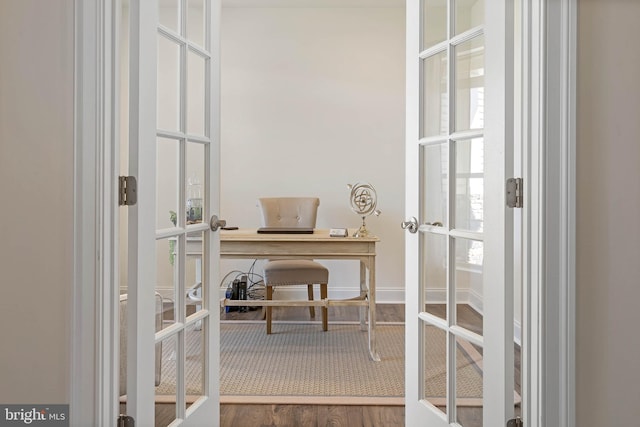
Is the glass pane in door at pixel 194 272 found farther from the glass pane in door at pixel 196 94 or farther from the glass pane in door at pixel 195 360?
the glass pane in door at pixel 196 94

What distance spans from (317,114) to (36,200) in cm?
379

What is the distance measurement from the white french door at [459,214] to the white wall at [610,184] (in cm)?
22

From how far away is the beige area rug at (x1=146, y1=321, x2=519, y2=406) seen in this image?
1913mm

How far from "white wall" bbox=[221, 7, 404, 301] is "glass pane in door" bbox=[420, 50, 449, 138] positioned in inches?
117

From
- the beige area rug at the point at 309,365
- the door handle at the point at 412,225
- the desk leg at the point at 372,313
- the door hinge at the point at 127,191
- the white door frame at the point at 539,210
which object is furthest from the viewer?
the desk leg at the point at 372,313

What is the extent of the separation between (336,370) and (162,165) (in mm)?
1827

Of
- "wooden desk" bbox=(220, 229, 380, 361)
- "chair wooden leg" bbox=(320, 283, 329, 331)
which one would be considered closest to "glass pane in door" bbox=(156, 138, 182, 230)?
"wooden desk" bbox=(220, 229, 380, 361)

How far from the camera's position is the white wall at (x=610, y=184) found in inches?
59.4

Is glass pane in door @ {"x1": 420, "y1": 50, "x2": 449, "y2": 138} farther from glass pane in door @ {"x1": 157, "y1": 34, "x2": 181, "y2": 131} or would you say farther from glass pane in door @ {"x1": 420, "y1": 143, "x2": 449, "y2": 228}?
glass pane in door @ {"x1": 157, "y1": 34, "x2": 181, "y2": 131}

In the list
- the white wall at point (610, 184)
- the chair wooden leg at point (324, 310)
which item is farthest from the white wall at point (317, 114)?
the white wall at point (610, 184)

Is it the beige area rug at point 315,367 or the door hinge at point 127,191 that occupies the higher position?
the door hinge at point 127,191

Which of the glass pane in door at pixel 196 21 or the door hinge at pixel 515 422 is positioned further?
the glass pane in door at pixel 196 21

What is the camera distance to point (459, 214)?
6.33 feet

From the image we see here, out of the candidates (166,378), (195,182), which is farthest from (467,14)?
(166,378)
